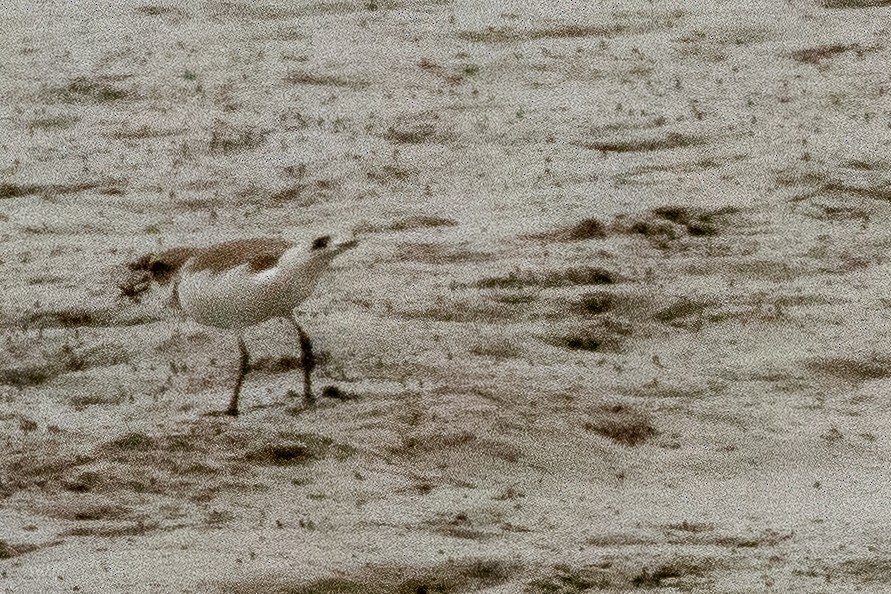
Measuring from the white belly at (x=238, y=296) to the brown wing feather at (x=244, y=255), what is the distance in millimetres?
32

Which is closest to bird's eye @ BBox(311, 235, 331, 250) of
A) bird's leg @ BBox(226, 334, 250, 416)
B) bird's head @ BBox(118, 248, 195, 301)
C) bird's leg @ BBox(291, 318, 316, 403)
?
bird's leg @ BBox(291, 318, 316, 403)

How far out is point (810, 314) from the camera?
9727mm

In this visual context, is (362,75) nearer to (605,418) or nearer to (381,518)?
(605,418)

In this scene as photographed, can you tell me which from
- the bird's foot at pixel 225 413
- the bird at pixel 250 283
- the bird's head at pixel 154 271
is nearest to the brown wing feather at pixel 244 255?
the bird at pixel 250 283

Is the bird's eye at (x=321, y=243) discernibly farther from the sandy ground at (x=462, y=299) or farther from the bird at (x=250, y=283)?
the sandy ground at (x=462, y=299)

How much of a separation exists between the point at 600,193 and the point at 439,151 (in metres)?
1.12

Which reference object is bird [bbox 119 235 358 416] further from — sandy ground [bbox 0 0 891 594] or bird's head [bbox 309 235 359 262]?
sandy ground [bbox 0 0 891 594]

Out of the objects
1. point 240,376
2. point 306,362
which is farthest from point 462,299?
point 240,376

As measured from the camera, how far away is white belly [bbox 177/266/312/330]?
8.71 metres

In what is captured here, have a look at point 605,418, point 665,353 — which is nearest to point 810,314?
point 665,353

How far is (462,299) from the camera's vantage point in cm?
991

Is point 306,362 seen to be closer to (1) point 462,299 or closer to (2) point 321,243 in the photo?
(2) point 321,243

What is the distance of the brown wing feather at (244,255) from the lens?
8.75 metres

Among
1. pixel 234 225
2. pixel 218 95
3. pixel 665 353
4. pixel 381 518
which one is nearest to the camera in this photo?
pixel 381 518
